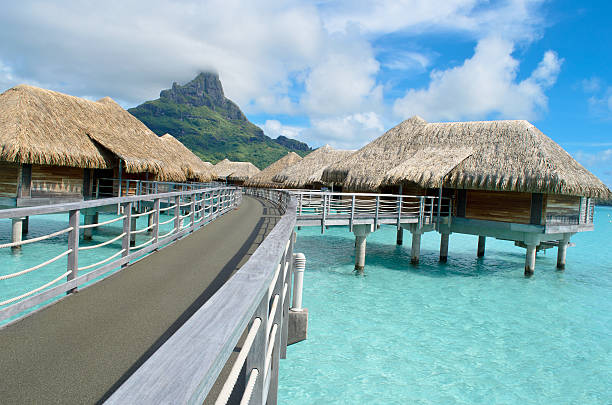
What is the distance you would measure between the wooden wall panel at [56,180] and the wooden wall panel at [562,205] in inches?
800

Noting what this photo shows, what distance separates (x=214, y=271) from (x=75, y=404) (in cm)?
289

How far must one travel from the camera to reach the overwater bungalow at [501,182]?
1655 centimetres

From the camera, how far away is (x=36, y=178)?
15609 mm

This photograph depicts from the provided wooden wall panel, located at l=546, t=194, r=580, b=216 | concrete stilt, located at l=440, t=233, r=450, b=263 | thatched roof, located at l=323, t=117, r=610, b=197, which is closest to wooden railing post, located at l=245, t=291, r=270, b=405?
thatched roof, located at l=323, t=117, r=610, b=197

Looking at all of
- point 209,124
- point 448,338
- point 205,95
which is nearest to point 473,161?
point 448,338

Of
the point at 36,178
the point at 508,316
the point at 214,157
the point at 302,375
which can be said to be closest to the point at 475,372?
the point at 302,375

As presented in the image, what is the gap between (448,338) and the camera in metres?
9.85

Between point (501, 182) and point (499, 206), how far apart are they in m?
1.43

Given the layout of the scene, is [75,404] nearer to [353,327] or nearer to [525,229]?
[353,327]

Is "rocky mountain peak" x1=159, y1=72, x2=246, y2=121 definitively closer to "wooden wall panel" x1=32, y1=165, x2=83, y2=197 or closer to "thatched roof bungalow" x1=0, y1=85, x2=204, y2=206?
"thatched roof bungalow" x1=0, y1=85, x2=204, y2=206

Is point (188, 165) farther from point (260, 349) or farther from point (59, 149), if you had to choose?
point (260, 349)

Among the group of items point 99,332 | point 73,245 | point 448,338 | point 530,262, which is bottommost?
point 448,338

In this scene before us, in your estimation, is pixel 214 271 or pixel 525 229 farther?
pixel 525 229

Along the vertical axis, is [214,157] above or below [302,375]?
above
